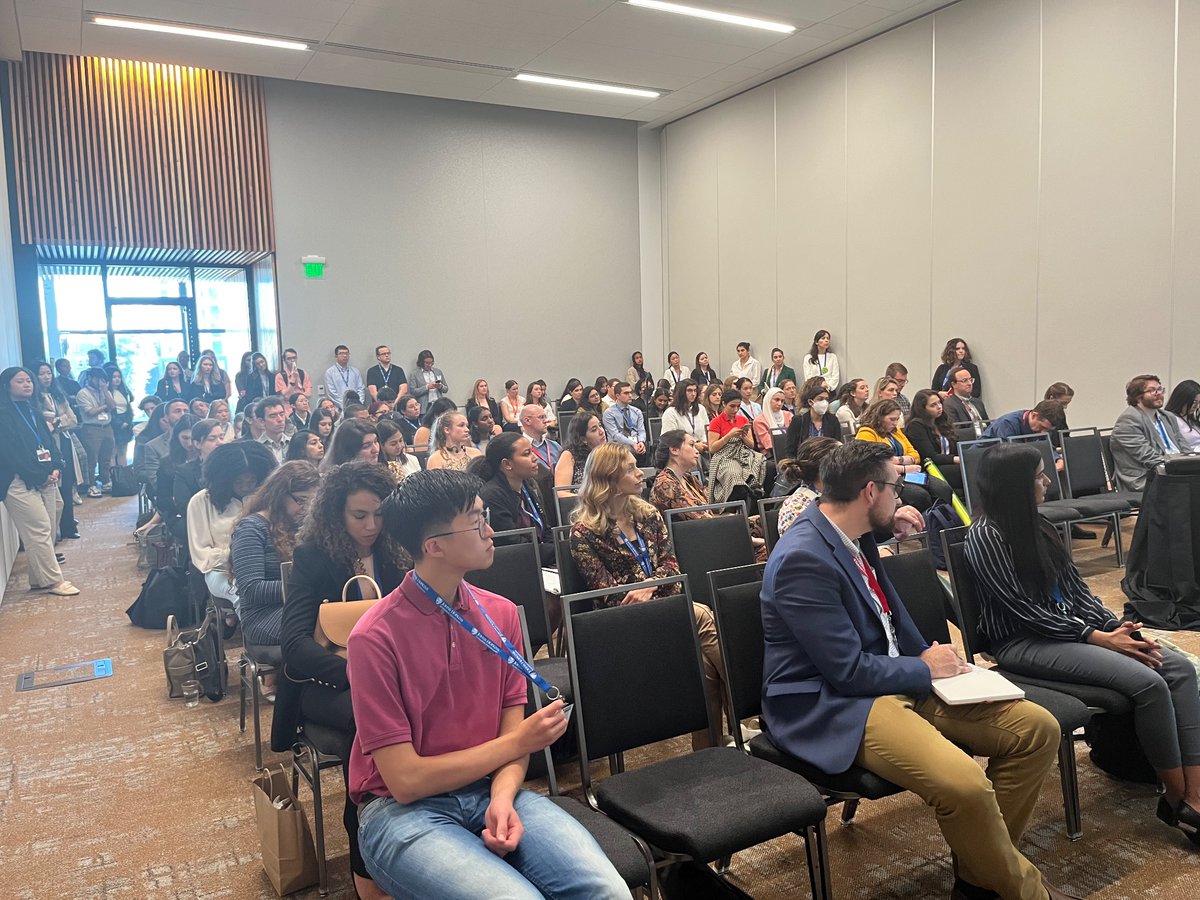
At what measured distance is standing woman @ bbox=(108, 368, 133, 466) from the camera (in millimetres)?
12281

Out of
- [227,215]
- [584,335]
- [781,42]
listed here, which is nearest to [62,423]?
[227,215]

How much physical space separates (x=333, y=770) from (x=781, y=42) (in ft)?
33.6

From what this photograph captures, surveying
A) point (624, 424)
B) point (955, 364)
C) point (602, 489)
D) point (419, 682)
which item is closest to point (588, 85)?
point (624, 424)

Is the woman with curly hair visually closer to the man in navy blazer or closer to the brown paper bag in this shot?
the brown paper bag

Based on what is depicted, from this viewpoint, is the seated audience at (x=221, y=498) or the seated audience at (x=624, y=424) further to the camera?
the seated audience at (x=624, y=424)

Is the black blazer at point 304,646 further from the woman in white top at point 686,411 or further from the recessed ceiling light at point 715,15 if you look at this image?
the recessed ceiling light at point 715,15

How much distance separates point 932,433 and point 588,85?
7892 millimetres

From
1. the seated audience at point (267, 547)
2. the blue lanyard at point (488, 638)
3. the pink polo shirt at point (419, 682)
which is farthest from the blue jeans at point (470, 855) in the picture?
the seated audience at point (267, 547)

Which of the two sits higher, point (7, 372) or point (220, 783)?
point (7, 372)

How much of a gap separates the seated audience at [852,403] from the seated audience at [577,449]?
11.5 ft

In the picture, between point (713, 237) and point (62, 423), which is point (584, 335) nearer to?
point (713, 237)

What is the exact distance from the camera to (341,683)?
270cm

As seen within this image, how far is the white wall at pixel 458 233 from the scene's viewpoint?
12773 mm

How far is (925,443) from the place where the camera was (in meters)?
6.96
